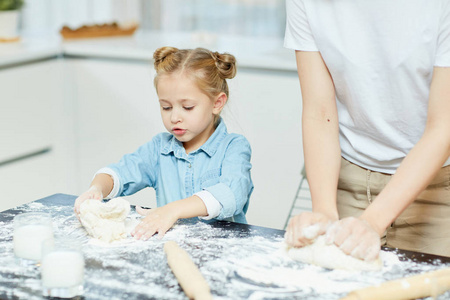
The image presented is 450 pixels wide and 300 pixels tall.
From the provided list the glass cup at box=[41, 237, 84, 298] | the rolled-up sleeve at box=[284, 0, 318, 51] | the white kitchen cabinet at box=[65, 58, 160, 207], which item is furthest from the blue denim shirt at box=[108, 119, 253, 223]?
the white kitchen cabinet at box=[65, 58, 160, 207]

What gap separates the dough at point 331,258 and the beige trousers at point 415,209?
356mm

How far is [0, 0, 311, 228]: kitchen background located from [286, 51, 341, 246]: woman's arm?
1.06m

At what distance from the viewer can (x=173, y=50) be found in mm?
1670

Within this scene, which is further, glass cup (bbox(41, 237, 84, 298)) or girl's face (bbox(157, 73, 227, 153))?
girl's face (bbox(157, 73, 227, 153))

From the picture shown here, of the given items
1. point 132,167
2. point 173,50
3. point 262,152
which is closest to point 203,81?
point 173,50

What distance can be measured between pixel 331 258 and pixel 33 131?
210cm

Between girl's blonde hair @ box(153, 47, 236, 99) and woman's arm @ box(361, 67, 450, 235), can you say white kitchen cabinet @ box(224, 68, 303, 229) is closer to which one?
girl's blonde hair @ box(153, 47, 236, 99)

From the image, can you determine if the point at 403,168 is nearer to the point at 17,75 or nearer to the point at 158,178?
the point at 158,178

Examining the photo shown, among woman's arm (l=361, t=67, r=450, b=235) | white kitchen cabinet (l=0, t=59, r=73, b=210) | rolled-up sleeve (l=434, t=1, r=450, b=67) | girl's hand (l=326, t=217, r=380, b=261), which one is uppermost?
rolled-up sleeve (l=434, t=1, r=450, b=67)

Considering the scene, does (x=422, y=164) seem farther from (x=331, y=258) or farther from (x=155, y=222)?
(x=155, y=222)

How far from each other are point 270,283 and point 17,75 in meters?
2.04

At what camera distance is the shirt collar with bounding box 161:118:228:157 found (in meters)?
1.62

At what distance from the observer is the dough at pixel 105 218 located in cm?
126

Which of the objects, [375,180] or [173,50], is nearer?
[375,180]
